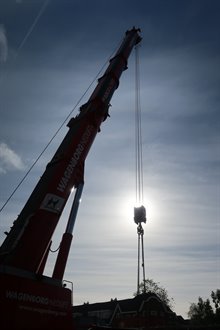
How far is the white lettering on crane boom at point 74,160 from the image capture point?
29.9ft

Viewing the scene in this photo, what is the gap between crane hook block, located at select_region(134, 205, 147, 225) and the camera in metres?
12.4

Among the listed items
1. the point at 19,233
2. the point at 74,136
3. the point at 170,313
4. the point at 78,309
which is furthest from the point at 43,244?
the point at 78,309

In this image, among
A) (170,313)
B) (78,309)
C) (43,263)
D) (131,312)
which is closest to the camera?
(43,263)

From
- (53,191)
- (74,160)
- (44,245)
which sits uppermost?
(74,160)

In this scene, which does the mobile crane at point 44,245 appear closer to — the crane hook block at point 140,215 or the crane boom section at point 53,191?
the crane boom section at point 53,191

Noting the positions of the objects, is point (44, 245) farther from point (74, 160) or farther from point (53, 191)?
point (74, 160)

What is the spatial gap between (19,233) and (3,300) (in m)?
1.77

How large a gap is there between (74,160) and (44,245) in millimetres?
2966

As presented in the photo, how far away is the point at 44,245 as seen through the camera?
796 centimetres

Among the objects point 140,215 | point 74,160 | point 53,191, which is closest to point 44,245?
point 53,191

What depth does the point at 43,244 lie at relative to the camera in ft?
26.0

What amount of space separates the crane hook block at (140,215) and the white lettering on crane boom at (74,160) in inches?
152

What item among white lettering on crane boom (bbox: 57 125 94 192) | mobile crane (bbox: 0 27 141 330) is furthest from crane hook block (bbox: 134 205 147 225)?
white lettering on crane boom (bbox: 57 125 94 192)

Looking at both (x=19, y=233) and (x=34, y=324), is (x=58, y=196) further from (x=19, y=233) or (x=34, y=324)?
(x=34, y=324)
